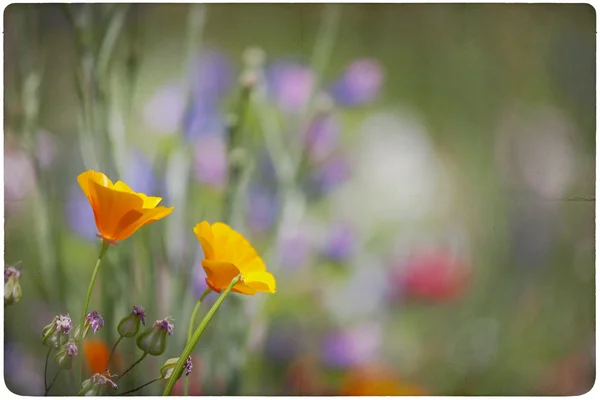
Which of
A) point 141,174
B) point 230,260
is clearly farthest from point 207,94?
point 230,260

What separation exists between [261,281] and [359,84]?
441mm

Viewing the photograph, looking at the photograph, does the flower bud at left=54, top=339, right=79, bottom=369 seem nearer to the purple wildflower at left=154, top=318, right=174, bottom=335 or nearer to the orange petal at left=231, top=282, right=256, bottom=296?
the purple wildflower at left=154, top=318, right=174, bottom=335

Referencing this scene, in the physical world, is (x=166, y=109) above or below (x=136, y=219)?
above

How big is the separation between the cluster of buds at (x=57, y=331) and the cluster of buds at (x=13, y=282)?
9 centimetres

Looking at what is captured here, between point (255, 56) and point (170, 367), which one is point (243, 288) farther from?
point (255, 56)

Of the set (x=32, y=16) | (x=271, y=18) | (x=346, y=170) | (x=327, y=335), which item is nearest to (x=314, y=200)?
(x=346, y=170)

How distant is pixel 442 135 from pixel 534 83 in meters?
0.21

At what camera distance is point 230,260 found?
1389 millimetres

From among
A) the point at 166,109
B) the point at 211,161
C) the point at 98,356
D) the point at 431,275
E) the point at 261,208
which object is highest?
the point at 166,109

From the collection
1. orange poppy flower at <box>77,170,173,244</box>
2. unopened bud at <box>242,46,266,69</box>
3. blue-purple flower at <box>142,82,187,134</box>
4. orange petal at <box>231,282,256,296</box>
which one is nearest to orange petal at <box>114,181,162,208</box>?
orange poppy flower at <box>77,170,173,244</box>

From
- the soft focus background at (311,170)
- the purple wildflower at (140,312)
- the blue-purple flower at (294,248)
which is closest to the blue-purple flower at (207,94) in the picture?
the soft focus background at (311,170)

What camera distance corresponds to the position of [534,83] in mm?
1418

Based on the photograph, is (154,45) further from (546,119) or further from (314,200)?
(546,119)

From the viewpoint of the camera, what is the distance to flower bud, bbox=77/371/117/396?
142cm
